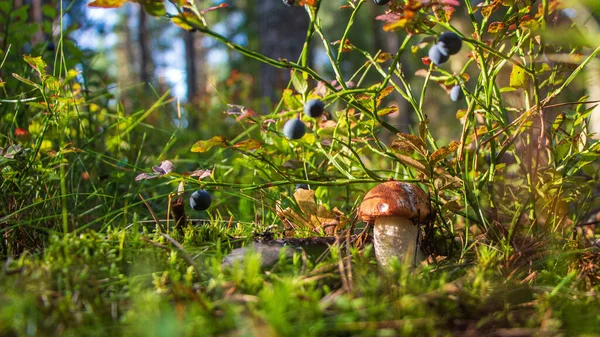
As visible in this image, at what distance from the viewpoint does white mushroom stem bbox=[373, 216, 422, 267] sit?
1366mm

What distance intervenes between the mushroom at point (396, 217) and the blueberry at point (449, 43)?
43 centimetres

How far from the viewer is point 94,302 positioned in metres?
0.95

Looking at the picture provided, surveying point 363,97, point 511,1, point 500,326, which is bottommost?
point 500,326

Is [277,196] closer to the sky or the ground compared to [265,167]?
closer to the ground

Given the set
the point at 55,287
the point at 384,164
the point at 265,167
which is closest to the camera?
the point at 55,287

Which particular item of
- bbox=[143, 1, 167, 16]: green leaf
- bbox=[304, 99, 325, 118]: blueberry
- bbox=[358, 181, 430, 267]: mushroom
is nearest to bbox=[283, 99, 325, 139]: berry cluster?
bbox=[304, 99, 325, 118]: blueberry

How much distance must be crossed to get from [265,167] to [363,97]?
512 mm

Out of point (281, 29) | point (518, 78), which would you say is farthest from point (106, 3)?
point (281, 29)

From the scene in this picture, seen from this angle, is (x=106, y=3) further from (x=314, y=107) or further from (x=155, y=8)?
(x=314, y=107)

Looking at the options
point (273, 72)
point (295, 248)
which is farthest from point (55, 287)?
point (273, 72)

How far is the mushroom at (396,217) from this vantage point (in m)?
1.35

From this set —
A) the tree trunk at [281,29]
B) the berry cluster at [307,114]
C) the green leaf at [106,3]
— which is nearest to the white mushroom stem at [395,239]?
the berry cluster at [307,114]

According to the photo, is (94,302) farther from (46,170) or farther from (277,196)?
(277,196)

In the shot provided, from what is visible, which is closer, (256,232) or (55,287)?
(55,287)
